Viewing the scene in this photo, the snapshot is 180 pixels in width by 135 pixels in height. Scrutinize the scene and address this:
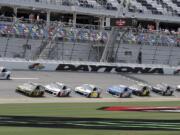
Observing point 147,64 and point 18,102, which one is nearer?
point 18,102

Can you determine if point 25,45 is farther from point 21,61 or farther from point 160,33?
point 160,33

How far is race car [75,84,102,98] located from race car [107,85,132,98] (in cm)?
121

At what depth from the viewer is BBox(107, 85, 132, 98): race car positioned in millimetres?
27500

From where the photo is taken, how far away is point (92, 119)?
17.0 meters

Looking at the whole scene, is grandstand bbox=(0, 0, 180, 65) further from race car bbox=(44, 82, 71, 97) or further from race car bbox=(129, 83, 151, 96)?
race car bbox=(44, 82, 71, 97)

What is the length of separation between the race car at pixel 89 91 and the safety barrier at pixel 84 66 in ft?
17.1

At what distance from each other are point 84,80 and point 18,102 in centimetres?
951

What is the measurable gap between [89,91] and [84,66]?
7.25 metres

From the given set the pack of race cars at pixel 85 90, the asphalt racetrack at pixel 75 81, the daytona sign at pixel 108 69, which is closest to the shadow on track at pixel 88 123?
the asphalt racetrack at pixel 75 81

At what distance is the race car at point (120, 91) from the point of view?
2750cm

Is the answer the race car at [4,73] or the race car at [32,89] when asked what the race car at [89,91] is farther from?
the race car at [4,73]

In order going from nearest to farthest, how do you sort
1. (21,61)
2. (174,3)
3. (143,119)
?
(143,119)
(21,61)
(174,3)

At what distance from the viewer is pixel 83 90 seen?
2683cm

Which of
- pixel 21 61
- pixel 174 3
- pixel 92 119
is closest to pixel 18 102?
pixel 92 119
